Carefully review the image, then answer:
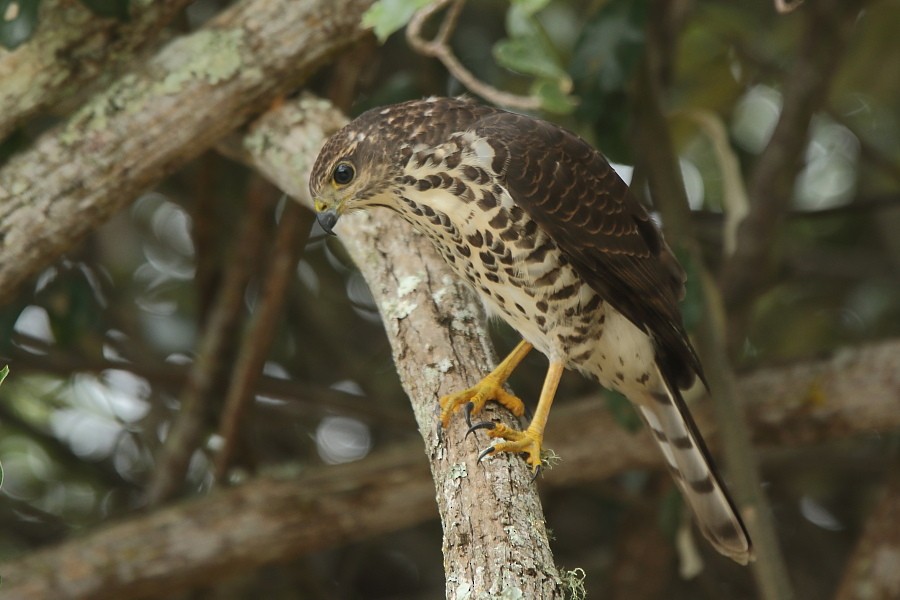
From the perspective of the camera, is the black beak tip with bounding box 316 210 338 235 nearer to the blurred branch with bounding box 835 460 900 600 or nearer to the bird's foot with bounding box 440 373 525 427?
the bird's foot with bounding box 440 373 525 427

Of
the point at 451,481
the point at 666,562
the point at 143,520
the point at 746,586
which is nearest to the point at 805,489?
the point at 746,586

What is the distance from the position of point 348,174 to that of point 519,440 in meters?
0.81

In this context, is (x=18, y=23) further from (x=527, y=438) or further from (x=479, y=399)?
(x=527, y=438)

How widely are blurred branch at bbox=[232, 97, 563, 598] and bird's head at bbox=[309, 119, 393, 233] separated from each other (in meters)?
0.18

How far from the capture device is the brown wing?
2.96 metres

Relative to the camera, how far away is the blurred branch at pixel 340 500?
403cm

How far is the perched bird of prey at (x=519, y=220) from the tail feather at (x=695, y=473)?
0.28 meters

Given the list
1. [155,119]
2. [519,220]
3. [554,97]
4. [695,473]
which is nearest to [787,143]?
[554,97]

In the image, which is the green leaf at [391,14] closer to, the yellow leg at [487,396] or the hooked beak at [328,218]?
the hooked beak at [328,218]

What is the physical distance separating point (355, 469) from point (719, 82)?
236cm

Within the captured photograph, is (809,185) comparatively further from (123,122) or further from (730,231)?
(123,122)

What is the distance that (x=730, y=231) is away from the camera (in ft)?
13.6

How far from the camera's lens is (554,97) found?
3480mm

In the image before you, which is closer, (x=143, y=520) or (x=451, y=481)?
(x=451, y=481)
